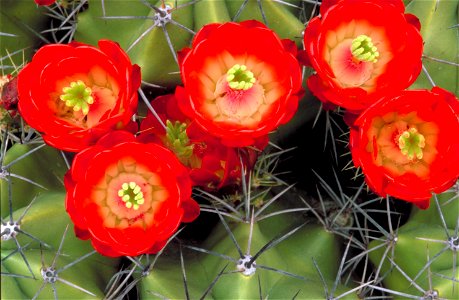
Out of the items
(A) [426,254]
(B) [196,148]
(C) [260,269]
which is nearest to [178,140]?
(B) [196,148]

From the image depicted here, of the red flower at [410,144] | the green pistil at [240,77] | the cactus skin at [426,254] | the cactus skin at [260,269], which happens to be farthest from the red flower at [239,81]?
the cactus skin at [426,254]

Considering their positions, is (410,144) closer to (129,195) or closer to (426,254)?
(426,254)

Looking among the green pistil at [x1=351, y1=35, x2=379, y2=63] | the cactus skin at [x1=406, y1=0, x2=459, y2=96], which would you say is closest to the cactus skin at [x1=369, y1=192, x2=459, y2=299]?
the cactus skin at [x1=406, y1=0, x2=459, y2=96]

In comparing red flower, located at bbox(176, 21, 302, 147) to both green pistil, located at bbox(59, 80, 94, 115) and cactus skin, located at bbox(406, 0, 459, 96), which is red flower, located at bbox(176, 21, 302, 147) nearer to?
green pistil, located at bbox(59, 80, 94, 115)

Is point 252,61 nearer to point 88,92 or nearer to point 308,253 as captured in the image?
point 88,92

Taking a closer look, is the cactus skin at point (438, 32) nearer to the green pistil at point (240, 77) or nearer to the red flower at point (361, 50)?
the red flower at point (361, 50)
